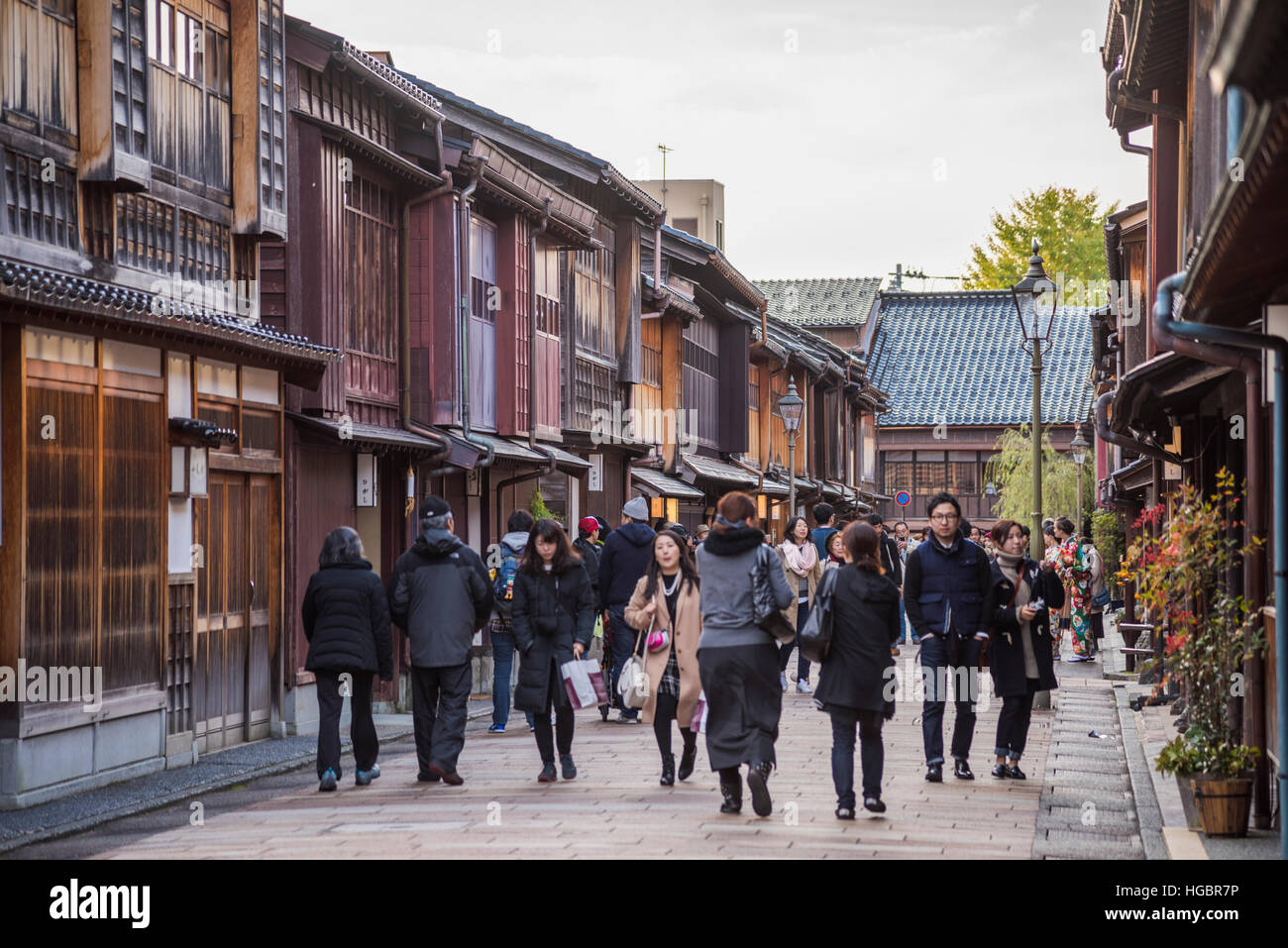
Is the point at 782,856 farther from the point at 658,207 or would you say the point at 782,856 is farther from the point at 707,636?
the point at 658,207

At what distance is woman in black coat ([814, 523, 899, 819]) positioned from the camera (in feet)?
34.9

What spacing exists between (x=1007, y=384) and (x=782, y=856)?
5647 centimetres

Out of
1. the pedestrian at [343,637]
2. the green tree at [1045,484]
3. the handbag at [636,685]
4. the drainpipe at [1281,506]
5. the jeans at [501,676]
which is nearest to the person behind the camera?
the drainpipe at [1281,506]

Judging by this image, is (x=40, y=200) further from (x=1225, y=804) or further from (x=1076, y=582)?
(x=1076, y=582)

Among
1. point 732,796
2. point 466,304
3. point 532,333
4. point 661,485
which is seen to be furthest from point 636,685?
point 661,485

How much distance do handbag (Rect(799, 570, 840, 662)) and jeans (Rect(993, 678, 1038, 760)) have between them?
244 centimetres

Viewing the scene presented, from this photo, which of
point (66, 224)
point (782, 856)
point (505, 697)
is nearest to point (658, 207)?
point (505, 697)

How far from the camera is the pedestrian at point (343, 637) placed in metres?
12.0

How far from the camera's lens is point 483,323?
861 inches

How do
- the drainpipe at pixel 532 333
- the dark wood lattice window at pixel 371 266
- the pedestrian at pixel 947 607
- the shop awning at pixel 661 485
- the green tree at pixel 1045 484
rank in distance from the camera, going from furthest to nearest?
the green tree at pixel 1045 484 → the shop awning at pixel 661 485 → the drainpipe at pixel 532 333 → the dark wood lattice window at pixel 371 266 → the pedestrian at pixel 947 607

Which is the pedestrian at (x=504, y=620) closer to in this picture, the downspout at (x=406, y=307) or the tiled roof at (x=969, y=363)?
the downspout at (x=406, y=307)

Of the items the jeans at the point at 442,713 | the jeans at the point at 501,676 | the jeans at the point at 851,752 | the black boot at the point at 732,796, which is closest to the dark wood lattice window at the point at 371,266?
the jeans at the point at 501,676

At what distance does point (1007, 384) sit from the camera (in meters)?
63.8

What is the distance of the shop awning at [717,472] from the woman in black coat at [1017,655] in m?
20.9
